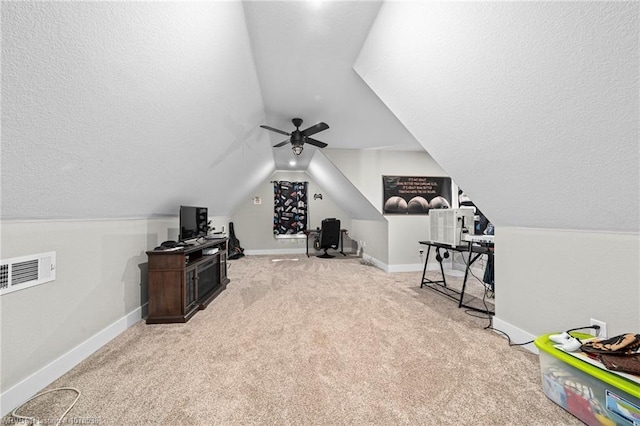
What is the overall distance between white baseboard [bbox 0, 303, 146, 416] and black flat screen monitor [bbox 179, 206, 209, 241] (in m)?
1.07

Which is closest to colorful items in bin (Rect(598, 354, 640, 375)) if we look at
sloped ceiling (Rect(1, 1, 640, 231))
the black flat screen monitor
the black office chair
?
sloped ceiling (Rect(1, 1, 640, 231))

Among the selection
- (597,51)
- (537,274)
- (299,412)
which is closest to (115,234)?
(299,412)

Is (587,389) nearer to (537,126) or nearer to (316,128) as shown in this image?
(537,126)

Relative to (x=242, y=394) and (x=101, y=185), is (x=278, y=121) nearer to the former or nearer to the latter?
(x=101, y=185)

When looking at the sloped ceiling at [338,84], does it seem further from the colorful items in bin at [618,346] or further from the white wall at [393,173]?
the white wall at [393,173]

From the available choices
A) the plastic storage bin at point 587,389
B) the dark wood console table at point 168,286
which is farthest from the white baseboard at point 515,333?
the dark wood console table at point 168,286

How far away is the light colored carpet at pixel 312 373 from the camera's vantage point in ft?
4.32

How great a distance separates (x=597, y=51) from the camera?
39.4 inches

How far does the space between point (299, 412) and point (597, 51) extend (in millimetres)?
2235

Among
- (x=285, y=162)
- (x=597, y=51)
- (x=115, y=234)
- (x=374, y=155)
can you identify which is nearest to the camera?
(x=597, y=51)

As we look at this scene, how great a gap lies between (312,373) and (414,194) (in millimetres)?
4168

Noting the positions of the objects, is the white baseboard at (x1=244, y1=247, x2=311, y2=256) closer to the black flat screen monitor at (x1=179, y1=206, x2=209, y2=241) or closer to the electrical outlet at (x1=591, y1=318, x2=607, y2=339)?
the black flat screen monitor at (x1=179, y1=206, x2=209, y2=241)

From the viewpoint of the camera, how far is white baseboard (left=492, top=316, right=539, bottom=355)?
1.96 metres

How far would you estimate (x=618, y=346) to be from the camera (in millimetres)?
1208
